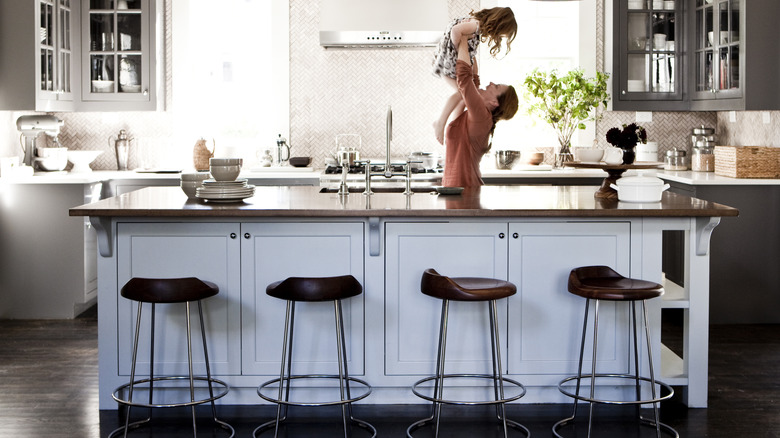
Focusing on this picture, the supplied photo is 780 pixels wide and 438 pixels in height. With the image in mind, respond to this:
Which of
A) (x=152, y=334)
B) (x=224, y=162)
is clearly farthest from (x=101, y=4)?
(x=152, y=334)

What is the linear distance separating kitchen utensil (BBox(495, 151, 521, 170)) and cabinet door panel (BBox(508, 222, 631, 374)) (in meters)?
2.89

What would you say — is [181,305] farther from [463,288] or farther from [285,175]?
[285,175]

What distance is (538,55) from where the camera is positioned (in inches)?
299

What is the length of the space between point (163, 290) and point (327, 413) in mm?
992

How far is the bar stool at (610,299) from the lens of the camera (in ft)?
12.1

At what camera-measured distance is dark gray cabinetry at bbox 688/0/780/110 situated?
6020 millimetres

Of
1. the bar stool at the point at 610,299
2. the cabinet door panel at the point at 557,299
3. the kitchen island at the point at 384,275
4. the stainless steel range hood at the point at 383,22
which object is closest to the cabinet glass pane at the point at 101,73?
the stainless steel range hood at the point at 383,22

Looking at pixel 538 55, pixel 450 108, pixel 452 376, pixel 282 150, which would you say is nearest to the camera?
pixel 452 376

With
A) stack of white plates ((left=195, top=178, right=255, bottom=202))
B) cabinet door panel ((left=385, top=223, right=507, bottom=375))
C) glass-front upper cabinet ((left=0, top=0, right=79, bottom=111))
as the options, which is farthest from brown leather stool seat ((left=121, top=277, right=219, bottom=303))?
glass-front upper cabinet ((left=0, top=0, right=79, bottom=111))

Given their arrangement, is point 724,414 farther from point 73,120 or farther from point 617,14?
point 73,120

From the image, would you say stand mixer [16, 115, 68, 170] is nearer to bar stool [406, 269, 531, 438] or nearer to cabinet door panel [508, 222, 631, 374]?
bar stool [406, 269, 531, 438]

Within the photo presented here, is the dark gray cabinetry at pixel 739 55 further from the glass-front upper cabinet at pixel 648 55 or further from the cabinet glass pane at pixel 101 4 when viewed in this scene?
the cabinet glass pane at pixel 101 4

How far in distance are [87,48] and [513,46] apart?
3422 mm

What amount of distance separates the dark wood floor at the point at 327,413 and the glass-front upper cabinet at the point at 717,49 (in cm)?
213
